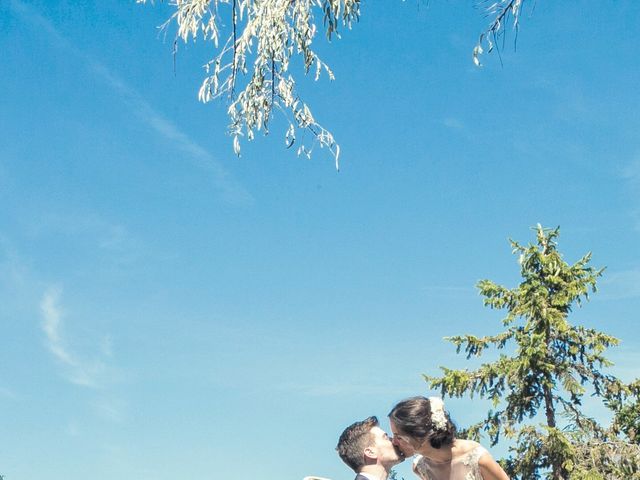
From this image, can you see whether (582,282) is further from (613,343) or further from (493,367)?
(493,367)

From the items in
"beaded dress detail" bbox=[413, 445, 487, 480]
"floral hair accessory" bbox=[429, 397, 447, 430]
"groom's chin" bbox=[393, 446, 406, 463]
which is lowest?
"groom's chin" bbox=[393, 446, 406, 463]

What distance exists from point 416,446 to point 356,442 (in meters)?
0.48

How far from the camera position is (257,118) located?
770 centimetres

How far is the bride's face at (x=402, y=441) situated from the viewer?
463 cm

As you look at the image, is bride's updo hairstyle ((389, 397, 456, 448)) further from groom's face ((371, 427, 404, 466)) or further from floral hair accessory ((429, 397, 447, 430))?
groom's face ((371, 427, 404, 466))

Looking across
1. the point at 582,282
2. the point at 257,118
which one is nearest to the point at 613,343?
the point at 582,282

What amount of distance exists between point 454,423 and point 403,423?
0.43 metres

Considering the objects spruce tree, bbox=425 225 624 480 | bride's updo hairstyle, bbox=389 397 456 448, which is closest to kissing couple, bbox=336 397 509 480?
bride's updo hairstyle, bbox=389 397 456 448

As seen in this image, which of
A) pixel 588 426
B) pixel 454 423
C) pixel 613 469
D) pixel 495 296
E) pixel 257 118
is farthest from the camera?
pixel 495 296

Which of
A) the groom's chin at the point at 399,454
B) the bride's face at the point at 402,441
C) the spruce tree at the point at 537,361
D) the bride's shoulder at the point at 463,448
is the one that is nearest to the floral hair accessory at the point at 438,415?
the bride's face at the point at 402,441

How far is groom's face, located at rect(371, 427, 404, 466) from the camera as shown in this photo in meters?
4.46

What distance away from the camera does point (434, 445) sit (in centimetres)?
492

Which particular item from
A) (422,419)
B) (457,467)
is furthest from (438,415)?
(457,467)

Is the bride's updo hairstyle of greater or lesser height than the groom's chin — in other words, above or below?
above
